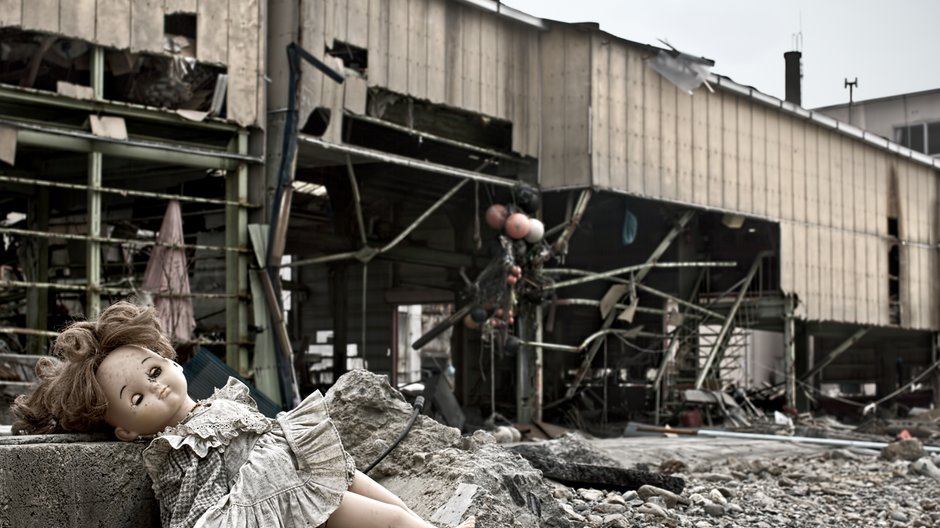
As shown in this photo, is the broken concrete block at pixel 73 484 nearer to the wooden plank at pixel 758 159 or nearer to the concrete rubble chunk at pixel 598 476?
the concrete rubble chunk at pixel 598 476

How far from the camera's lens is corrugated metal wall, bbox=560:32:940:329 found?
62.2 feet

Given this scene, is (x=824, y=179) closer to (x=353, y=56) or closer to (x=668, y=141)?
(x=668, y=141)

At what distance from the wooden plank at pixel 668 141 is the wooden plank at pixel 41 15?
35.6ft

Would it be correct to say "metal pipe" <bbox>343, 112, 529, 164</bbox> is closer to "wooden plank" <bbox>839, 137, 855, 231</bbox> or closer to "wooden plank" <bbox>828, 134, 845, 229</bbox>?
"wooden plank" <bbox>828, 134, 845, 229</bbox>

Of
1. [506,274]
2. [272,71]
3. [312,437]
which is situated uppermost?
[272,71]

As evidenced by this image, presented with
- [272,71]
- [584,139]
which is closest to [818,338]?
[584,139]

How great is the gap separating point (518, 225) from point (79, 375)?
13690 millimetres

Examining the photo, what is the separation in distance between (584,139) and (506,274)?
105 inches

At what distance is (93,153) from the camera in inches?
527

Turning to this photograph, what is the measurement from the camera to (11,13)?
12.4 meters

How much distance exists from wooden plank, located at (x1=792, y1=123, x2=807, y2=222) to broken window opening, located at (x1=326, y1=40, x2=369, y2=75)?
1083 centimetres

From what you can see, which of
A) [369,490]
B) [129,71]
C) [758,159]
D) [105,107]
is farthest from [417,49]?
[369,490]

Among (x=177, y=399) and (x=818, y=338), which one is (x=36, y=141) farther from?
(x=818, y=338)

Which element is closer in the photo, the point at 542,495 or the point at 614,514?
the point at 542,495
